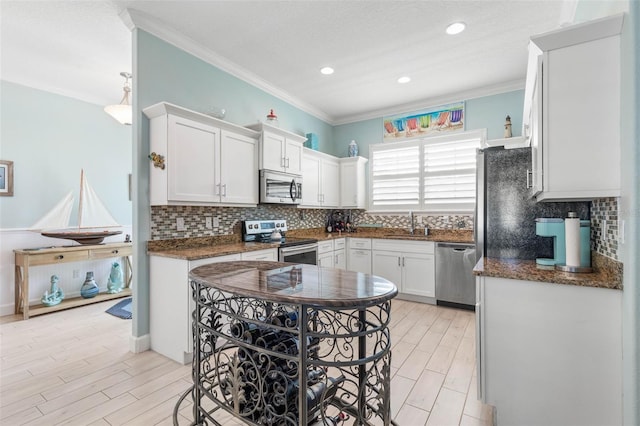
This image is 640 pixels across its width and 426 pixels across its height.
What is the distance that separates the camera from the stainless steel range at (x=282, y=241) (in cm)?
348

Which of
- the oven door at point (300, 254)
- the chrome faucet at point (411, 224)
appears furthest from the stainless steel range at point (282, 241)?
the chrome faucet at point (411, 224)

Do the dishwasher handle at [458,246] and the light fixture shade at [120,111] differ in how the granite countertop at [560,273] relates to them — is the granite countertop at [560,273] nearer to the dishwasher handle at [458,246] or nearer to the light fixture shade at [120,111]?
the dishwasher handle at [458,246]

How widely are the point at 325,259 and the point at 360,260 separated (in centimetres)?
69

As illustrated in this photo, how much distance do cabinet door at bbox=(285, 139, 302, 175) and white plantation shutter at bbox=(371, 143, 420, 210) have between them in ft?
5.35

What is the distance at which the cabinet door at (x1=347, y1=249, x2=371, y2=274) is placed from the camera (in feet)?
15.0

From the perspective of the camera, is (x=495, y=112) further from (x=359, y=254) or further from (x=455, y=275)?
(x=359, y=254)

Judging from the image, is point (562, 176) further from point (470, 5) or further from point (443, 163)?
point (443, 163)

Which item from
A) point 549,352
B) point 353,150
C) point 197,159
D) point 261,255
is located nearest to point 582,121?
point 549,352

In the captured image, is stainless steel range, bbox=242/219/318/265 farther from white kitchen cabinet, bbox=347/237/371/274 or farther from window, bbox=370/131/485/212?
window, bbox=370/131/485/212

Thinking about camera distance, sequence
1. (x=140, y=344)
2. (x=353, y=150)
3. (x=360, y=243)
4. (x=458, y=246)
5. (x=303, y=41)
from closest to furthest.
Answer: (x=140, y=344)
(x=303, y=41)
(x=458, y=246)
(x=360, y=243)
(x=353, y=150)

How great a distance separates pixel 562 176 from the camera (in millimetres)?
1532

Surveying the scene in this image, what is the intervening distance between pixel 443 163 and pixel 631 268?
348 centimetres

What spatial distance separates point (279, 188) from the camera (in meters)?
3.74

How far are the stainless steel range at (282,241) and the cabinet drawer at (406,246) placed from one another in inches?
41.7
